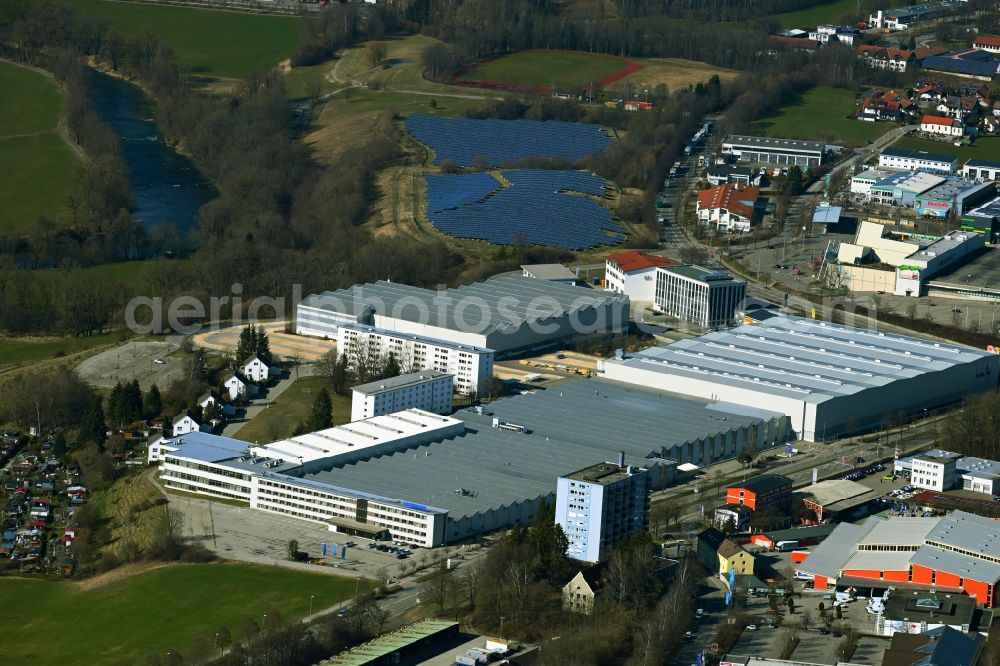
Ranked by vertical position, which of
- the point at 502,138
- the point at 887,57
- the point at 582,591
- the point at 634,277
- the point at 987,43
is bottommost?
the point at 582,591

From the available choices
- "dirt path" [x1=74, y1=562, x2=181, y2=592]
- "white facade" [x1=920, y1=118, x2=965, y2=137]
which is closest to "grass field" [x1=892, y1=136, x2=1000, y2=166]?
"white facade" [x1=920, y1=118, x2=965, y2=137]

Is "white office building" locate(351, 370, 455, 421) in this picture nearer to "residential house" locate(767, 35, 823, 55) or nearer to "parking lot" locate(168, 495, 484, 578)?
"parking lot" locate(168, 495, 484, 578)

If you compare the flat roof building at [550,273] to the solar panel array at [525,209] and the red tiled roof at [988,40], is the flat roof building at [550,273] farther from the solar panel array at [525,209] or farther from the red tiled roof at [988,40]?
the red tiled roof at [988,40]

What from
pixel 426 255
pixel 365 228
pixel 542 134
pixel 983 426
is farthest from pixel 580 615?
pixel 542 134

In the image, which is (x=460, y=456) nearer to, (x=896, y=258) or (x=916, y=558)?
(x=916, y=558)

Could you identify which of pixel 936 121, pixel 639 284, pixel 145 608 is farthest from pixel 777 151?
pixel 145 608

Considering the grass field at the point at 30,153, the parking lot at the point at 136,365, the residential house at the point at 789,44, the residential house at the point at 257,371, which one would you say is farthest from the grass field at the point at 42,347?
the residential house at the point at 789,44
